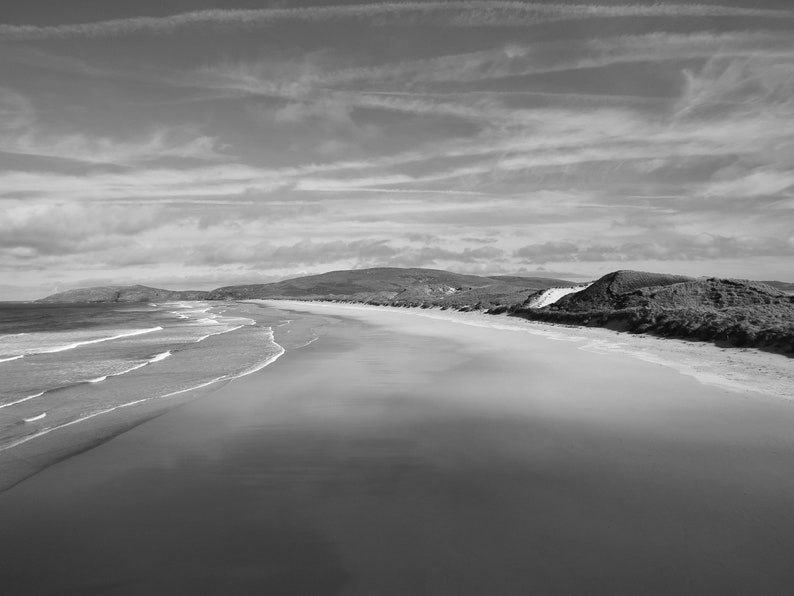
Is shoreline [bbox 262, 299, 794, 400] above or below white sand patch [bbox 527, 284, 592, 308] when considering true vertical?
below

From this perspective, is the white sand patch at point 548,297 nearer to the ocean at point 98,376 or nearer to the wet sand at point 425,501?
the ocean at point 98,376

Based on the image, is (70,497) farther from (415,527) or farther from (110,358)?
(110,358)

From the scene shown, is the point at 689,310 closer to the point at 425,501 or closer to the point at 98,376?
the point at 425,501

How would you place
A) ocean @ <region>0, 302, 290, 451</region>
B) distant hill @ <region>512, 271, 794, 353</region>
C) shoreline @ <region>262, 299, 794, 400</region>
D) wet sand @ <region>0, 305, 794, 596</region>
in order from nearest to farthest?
wet sand @ <region>0, 305, 794, 596</region>
ocean @ <region>0, 302, 290, 451</region>
shoreline @ <region>262, 299, 794, 400</region>
distant hill @ <region>512, 271, 794, 353</region>

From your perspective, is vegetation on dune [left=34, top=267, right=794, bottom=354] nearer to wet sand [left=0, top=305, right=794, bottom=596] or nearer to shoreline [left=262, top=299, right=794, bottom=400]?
shoreline [left=262, top=299, right=794, bottom=400]

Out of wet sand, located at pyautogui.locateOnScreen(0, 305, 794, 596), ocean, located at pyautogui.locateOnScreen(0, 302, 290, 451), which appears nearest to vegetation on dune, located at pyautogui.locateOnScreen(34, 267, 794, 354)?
wet sand, located at pyautogui.locateOnScreen(0, 305, 794, 596)

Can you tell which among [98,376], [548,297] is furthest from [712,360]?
[548,297]
